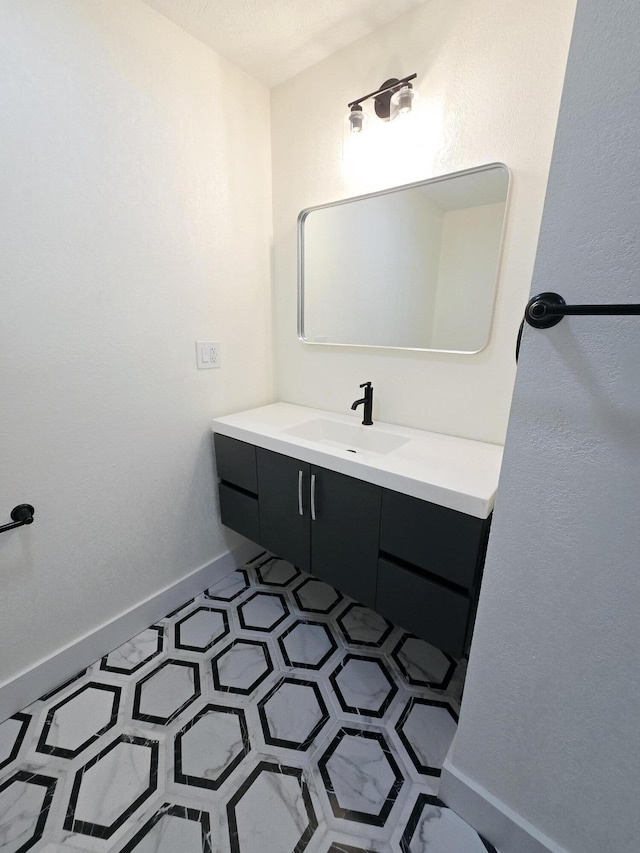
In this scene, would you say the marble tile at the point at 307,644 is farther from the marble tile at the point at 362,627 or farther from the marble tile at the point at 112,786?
the marble tile at the point at 112,786

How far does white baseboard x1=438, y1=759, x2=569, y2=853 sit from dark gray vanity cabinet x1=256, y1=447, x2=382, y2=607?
1.55 ft

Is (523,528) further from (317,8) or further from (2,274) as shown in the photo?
(317,8)

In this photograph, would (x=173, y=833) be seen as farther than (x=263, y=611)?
No

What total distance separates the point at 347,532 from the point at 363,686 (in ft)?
1.96

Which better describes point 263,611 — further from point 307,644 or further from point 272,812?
point 272,812

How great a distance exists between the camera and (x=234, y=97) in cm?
147

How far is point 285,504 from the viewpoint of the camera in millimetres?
1424

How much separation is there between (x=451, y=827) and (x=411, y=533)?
75 centimetres

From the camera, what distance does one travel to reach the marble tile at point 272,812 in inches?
36.4

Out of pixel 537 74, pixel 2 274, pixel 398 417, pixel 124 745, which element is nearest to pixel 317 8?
pixel 537 74

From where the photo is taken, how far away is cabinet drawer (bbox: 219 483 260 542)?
159 cm

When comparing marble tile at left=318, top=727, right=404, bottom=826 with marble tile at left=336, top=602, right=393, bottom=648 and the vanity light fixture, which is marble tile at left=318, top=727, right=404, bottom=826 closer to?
marble tile at left=336, top=602, right=393, bottom=648

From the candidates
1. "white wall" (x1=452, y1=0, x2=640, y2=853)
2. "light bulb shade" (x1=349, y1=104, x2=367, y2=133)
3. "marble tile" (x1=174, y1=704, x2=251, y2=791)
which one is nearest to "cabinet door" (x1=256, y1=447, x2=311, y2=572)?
"marble tile" (x1=174, y1=704, x2=251, y2=791)

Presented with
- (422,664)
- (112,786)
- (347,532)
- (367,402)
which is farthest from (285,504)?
(112,786)
